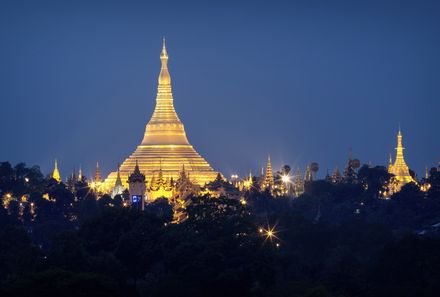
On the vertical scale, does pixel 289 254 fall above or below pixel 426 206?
below

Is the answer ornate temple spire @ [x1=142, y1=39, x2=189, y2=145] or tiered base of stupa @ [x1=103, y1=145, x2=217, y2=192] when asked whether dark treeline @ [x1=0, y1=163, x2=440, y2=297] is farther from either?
ornate temple spire @ [x1=142, y1=39, x2=189, y2=145]

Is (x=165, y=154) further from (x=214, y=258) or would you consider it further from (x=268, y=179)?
(x=214, y=258)

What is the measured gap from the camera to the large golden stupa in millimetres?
176125

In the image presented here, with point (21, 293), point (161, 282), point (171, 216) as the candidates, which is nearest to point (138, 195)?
point (171, 216)

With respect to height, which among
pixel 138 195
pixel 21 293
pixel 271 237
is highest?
pixel 138 195

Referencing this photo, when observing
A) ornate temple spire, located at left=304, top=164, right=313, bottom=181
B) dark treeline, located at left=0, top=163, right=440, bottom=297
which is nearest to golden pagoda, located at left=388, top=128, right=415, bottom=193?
ornate temple spire, located at left=304, top=164, right=313, bottom=181

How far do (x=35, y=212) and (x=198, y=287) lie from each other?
5009cm

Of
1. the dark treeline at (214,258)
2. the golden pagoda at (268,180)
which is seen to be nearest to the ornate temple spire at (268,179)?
the golden pagoda at (268,180)

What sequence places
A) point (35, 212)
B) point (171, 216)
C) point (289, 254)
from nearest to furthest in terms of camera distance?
1. point (289, 254)
2. point (171, 216)
3. point (35, 212)

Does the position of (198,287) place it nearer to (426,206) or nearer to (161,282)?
(161,282)

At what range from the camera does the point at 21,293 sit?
3494 inches

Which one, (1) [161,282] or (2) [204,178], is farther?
(2) [204,178]

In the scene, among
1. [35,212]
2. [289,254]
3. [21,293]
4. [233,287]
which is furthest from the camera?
[35,212]

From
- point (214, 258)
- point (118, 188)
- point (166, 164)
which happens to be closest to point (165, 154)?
point (166, 164)
